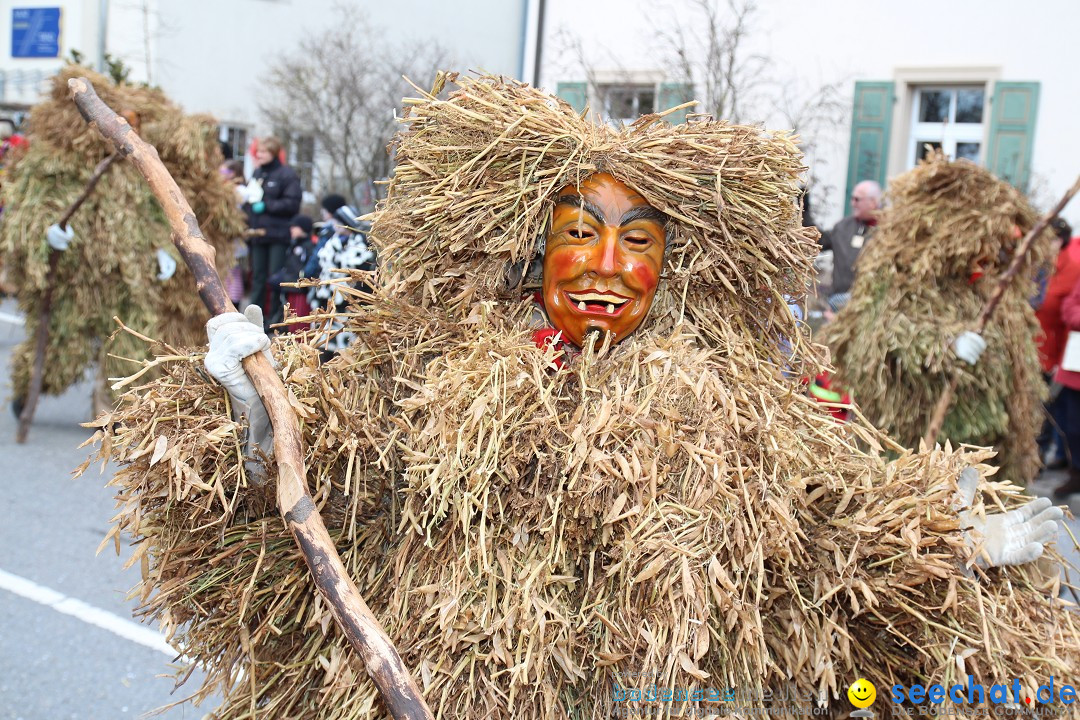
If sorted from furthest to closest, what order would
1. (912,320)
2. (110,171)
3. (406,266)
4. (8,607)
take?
(110,171), (912,320), (8,607), (406,266)

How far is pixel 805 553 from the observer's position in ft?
7.08

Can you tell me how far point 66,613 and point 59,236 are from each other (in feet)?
9.05

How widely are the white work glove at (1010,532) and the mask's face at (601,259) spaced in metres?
0.82

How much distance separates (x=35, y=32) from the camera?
50.9 feet

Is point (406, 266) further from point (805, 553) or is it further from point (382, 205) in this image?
point (805, 553)

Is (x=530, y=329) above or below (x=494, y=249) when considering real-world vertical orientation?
below

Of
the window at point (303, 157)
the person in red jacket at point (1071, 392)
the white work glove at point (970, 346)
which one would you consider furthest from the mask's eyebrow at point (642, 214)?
the window at point (303, 157)

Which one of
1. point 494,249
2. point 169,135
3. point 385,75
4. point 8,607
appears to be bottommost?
point 8,607

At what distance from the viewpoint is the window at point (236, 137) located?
49.4 feet

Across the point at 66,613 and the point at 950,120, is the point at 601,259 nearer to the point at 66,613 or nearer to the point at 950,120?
the point at 66,613

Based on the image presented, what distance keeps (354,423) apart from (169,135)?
4924 mm

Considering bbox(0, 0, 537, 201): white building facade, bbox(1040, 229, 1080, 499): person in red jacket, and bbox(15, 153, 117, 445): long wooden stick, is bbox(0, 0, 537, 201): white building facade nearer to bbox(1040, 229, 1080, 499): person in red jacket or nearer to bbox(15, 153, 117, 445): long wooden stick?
bbox(15, 153, 117, 445): long wooden stick

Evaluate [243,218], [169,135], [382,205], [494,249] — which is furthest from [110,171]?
[494,249]

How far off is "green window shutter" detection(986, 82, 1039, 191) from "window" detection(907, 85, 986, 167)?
0.88ft
